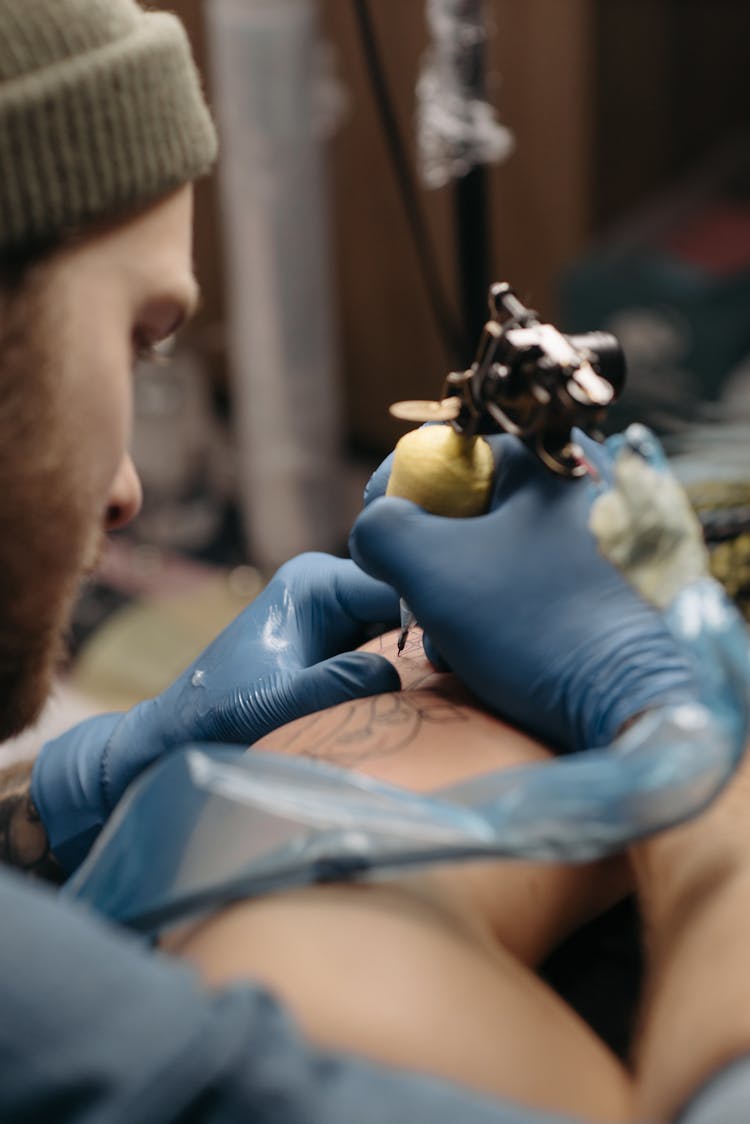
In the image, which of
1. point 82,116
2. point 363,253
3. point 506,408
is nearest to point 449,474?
point 506,408

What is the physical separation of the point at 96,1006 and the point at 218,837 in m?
0.16

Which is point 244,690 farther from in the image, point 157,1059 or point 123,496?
point 157,1059

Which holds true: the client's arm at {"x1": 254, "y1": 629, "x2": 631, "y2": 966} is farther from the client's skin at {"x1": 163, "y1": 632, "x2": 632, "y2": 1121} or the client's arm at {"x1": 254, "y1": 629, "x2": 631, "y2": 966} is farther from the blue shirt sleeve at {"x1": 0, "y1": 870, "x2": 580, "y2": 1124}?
the blue shirt sleeve at {"x1": 0, "y1": 870, "x2": 580, "y2": 1124}

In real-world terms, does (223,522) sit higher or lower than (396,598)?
lower

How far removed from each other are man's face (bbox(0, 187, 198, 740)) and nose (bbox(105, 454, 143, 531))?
0.03 meters

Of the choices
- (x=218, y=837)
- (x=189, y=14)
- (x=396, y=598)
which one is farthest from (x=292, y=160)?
(x=218, y=837)

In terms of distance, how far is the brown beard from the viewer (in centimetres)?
70

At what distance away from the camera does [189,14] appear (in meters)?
2.59

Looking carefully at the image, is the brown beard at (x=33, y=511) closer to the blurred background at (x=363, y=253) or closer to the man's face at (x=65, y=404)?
the man's face at (x=65, y=404)

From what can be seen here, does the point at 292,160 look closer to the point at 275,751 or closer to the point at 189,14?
the point at 189,14

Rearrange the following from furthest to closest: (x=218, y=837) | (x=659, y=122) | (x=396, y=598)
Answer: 1. (x=659, y=122)
2. (x=396, y=598)
3. (x=218, y=837)

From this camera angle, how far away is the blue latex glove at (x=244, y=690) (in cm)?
93

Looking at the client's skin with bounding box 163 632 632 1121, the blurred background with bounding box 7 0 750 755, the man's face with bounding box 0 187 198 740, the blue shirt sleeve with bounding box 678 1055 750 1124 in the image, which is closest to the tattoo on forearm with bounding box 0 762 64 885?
the man's face with bounding box 0 187 198 740

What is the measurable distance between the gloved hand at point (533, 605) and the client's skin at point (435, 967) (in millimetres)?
59
